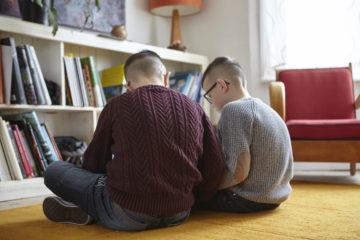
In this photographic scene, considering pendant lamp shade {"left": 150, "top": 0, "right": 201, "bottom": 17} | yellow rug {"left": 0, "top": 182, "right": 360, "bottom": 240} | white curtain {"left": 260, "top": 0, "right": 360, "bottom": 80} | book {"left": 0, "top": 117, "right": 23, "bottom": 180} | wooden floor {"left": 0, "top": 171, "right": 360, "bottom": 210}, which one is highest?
pendant lamp shade {"left": 150, "top": 0, "right": 201, "bottom": 17}

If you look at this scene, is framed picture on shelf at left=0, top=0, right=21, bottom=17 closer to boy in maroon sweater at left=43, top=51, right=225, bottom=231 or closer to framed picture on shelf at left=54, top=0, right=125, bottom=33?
framed picture on shelf at left=54, top=0, right=125, bottom=33

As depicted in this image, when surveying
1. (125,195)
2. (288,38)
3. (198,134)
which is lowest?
(125,195)

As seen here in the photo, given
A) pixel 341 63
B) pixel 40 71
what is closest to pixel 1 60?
pixel 40 71

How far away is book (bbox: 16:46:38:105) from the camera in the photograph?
2.12 m

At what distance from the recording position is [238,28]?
11.0 feet

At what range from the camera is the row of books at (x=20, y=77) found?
2018 millimetres

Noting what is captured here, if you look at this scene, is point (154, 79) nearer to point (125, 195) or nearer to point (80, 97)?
point (125, 195)

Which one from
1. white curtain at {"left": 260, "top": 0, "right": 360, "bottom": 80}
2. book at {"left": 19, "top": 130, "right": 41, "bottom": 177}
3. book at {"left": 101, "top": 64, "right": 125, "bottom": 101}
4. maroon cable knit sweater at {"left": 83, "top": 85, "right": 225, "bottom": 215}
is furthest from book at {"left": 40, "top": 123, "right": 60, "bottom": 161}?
white curtain at {"left": 260, "top": 0, "right": 360, "bottom": 80}

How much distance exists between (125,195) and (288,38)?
246 centimetres

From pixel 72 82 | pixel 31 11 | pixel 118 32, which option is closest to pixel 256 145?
pixel 72 82

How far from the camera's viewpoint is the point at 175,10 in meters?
3.23

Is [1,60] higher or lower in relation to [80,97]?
higher

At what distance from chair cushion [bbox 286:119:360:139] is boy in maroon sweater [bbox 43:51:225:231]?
1.14 meters

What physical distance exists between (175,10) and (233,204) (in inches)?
85.3
